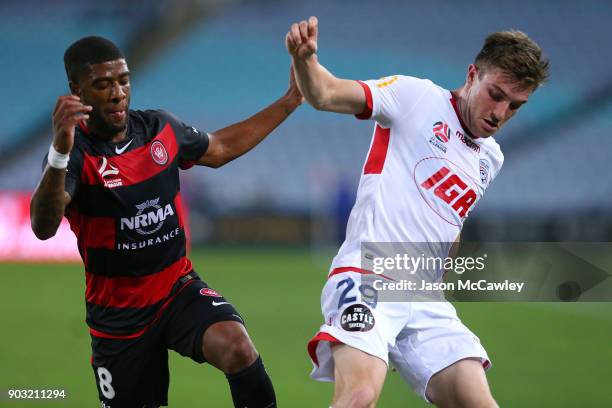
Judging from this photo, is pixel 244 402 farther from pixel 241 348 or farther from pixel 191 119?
pixel 191 119

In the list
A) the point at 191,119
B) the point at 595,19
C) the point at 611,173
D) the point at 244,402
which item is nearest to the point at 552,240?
the point at 611,173

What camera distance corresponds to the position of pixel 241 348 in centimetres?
475

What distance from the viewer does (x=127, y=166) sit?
4.87 metres

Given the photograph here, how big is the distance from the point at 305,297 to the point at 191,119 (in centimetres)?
1118

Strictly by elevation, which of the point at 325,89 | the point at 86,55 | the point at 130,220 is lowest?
the point at 130,220

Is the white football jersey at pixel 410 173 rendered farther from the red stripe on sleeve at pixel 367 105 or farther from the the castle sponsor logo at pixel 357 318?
the the castle sponsor logo at pixel 357 318

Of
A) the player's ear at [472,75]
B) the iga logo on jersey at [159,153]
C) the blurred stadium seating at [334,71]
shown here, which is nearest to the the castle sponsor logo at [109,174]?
the iga logo on jersey at [159,153]

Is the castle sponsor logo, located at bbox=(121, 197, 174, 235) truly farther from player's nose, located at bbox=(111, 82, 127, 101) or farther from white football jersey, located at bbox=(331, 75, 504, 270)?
white football jersey, located at bbox=(331, 75, 504, 270)

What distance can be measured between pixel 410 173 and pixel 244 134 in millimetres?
1354

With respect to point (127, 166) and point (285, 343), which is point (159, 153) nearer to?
point (127, 166)

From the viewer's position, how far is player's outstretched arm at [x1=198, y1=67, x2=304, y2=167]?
5.39m

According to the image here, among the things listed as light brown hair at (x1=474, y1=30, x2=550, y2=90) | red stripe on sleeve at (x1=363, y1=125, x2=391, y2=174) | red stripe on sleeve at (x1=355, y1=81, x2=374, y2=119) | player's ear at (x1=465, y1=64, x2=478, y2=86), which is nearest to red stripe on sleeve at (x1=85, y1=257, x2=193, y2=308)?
red stripe on sleeve at (x1=363, y1=125, x2=391, y2=174)

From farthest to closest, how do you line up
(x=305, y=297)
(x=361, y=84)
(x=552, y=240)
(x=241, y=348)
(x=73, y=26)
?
(x=73, y=26) < (x=552, y=240) < (x=305, y=297) < (x=241, y=348) < (x=361, y=84)

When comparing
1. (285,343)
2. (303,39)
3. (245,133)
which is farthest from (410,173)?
(285,343)
